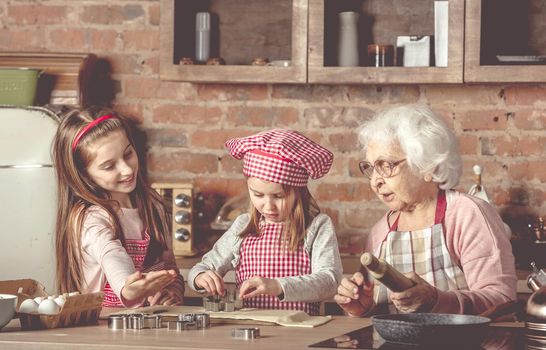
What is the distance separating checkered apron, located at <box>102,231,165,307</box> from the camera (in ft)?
9.55

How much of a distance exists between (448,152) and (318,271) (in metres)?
0.48

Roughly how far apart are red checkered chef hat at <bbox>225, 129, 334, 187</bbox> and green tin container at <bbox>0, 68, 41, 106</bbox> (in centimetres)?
135

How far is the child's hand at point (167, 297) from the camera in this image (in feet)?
9.33

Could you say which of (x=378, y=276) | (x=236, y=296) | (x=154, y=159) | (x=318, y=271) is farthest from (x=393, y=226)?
(x=154, y=159)

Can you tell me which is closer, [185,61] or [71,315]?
[71,315]

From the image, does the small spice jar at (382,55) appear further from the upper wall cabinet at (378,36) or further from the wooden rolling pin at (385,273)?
the wooden rolling pin at (385,273)

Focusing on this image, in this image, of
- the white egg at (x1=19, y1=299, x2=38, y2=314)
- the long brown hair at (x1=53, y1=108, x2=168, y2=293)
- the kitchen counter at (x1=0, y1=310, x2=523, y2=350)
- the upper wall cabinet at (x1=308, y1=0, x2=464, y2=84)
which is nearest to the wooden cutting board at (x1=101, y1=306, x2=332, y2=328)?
the kitchen counter at (x1=0, y1=310, x2=523, y2=350)

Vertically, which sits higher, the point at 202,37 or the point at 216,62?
the point at 202,37

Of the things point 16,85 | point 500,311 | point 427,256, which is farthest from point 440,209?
point 16,85

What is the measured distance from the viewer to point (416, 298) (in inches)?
91.1

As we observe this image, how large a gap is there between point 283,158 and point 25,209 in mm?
1128

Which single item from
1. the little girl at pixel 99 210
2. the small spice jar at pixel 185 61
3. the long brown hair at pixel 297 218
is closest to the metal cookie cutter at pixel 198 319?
the little girl at pixel 99 210

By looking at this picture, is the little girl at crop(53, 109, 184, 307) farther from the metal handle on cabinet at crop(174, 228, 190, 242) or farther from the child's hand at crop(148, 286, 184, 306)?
the metal handle on cabinet at crop(174, 228, 190, 242)

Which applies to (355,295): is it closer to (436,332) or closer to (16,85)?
(436,332)
